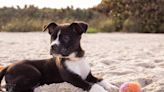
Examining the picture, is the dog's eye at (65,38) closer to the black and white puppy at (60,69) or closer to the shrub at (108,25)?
the black and white puppy at (60,69)

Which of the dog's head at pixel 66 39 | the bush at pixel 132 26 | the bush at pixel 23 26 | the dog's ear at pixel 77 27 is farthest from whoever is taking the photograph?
the bush at pixel 23 26

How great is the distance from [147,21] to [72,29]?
20.7 metres

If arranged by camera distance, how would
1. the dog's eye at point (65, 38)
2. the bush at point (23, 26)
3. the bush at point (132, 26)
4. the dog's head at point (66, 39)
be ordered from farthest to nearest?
the bush at point (23, 26)
the bush at point (132, 26)
the dog's eye at point (65, 38)
the dog's head at point (66, 39)

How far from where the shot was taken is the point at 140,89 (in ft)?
20.4

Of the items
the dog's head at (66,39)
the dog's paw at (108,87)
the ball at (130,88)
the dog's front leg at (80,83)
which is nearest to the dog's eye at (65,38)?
the dog's head at (66,39)

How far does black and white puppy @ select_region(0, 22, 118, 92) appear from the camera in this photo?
19.7 feet

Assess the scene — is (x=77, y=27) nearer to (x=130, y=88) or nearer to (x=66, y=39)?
(x=66, y=39)

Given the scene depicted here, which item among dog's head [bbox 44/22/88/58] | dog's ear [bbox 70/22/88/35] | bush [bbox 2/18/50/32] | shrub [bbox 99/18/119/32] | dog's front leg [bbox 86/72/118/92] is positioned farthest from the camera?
shrub [bbox 99/18/119/32]

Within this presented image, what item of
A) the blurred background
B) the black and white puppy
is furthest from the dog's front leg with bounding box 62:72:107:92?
the blurred background

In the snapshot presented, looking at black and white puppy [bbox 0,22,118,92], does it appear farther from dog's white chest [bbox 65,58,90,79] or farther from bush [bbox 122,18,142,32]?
bush [bbox 122,18,142,32]

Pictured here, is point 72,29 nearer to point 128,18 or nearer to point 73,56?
point 73,56

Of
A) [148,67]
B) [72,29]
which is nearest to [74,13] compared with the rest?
[148,67]

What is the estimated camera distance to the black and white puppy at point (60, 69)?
5996 millimetres

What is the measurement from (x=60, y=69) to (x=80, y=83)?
35 cm
